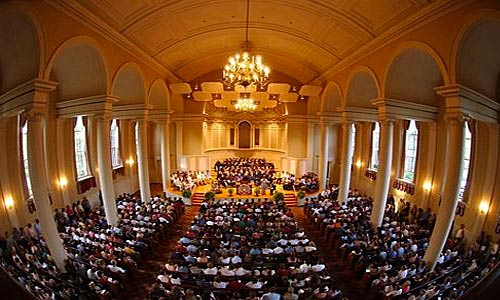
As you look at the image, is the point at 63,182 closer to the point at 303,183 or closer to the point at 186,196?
the point at 186,196

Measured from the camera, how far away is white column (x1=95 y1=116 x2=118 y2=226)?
38.1ft

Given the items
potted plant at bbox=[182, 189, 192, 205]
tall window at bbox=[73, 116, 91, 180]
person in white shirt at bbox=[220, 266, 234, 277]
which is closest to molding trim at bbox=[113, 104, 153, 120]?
tall window at bbox=[73, 116, 91, 180]

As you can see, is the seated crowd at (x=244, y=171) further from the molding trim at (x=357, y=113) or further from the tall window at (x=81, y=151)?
the tall window at (x=81, y=151)

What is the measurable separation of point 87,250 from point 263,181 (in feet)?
41.0

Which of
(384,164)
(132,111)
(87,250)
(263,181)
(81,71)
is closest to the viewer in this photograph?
(87,250)

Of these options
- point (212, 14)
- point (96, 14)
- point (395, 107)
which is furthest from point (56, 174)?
point (395, 107)

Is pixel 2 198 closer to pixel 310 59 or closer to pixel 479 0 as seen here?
pixel 479 0

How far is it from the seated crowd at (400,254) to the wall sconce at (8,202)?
31.7 feet

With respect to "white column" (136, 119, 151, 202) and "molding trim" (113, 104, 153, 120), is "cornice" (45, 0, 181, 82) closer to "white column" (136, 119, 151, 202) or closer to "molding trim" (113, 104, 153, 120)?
"molding trim" (113, 104, 153, 120)

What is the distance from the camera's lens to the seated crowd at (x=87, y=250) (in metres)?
6.37

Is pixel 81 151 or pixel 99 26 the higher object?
pixel 99 26

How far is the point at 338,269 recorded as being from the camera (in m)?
10.4

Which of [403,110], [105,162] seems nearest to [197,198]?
[105,162]

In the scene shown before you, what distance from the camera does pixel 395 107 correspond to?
11578 millimetres
